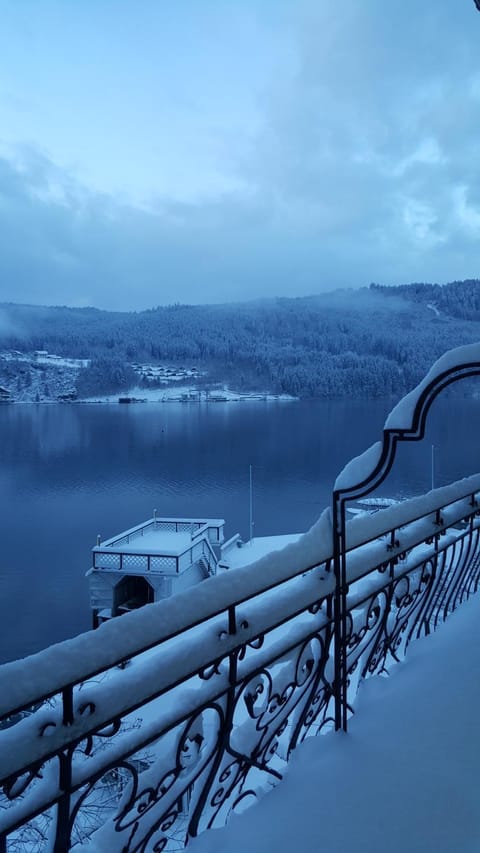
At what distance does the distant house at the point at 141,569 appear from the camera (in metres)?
12.1

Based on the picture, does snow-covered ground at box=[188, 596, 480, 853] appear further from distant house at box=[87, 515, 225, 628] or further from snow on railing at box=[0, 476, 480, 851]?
distant house at box=[87, 515, 225, 628]

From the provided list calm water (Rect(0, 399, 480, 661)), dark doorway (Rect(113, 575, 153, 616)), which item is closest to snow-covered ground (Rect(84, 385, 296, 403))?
calm water (Rect(0, 399, 480, 661))

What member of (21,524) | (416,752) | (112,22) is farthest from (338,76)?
(21,524)

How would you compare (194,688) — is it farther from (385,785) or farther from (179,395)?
(179,395)

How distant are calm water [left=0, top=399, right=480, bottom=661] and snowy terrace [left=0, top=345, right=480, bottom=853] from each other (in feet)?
40.1

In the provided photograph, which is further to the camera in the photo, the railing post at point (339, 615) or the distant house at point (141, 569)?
the distant house at point (141, 569)

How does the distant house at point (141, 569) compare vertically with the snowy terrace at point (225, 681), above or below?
below

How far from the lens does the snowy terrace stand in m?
1.05

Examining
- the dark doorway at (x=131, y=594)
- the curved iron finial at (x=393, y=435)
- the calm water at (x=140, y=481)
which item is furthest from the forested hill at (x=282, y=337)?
the curved iron finial at (x=393, y=435)

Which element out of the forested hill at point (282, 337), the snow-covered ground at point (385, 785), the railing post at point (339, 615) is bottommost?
the snow-covered ground at point (385, 785)

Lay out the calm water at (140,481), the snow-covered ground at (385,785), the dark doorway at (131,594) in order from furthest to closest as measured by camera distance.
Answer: the calm water at (140,481) < the dark doorway at (131,594) < the snow-covered ground at (385,785)

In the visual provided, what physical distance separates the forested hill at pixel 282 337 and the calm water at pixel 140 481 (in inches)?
472

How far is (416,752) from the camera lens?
5.78ft

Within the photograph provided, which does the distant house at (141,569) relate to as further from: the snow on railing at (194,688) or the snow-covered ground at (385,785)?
the snow on railing at (194,688)
